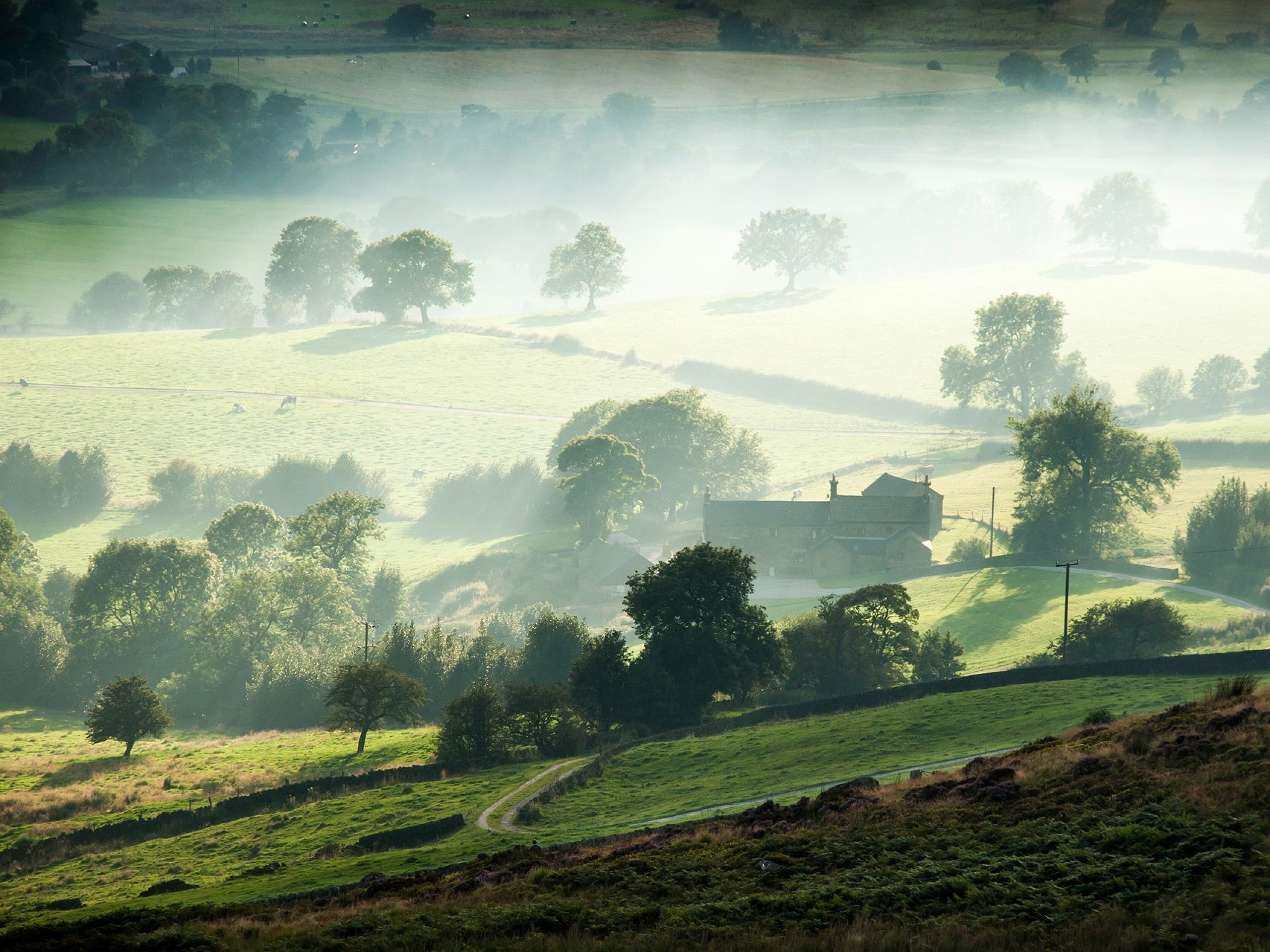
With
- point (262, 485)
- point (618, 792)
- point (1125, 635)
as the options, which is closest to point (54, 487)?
point (262, 485)

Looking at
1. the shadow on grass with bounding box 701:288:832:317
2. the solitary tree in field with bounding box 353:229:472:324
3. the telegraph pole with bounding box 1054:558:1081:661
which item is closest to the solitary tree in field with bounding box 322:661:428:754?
the telegraph pole with bounding box 1054:558:1081:661

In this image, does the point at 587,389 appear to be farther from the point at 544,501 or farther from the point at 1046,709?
the point at 1046,709

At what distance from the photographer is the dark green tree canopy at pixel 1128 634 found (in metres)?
62.0

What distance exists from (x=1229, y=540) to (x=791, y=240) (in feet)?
413

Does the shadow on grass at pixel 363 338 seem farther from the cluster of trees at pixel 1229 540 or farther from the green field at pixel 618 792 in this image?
the cluster of trees at pixel 1229 540

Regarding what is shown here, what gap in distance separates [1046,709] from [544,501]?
2967 inches

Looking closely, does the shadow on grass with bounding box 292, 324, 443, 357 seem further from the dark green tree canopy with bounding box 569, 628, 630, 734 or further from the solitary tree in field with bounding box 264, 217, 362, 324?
the dark green tree canopy with bounding box 569, 628, 630, 734

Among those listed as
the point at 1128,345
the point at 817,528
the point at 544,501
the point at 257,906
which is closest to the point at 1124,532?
the point at 817,528

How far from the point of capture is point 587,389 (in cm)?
14438

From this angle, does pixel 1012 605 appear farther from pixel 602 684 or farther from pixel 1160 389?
pixel 1160 389

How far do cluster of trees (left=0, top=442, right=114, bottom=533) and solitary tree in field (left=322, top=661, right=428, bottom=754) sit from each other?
202ft

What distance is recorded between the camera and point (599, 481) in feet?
352

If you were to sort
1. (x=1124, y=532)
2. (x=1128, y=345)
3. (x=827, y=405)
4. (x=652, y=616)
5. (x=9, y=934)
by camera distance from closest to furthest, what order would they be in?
(x=9, y=934) → (x=652, y=616) → (x=1124, y=532) → (x=827, y=405) → (x=1128, y=345)

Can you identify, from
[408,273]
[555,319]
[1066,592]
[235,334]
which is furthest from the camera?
[555,319]
